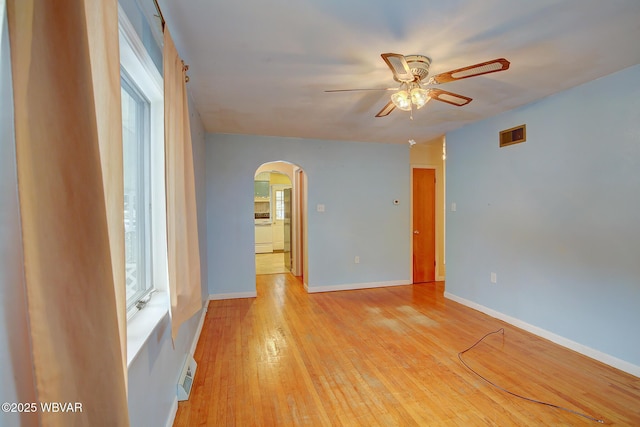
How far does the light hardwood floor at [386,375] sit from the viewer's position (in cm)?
191

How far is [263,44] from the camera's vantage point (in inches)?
77.4

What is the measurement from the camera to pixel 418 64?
6.91 ft

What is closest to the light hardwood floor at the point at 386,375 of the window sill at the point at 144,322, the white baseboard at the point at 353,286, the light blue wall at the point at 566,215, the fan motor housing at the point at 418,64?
the light blue wall at the point at 566,215

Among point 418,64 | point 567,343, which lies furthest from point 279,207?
point 567,343

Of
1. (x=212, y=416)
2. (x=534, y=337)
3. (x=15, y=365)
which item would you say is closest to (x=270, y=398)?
(x=212, y=416)

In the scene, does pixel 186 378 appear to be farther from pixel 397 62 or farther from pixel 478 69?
pixel 478 69

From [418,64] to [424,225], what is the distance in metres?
3.69

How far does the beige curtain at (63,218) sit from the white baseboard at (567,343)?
3534mm

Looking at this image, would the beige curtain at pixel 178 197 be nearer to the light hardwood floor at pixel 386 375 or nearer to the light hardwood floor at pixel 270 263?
the light hardwood floor at pixel 386 375

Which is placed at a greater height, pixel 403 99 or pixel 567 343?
pixel 403 99

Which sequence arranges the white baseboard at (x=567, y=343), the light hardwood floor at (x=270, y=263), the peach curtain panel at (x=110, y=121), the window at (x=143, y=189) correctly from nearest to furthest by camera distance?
the peach curtain panel at (x=110, y=121) → the window at (x=143, y=189) → the white baseboard at (x=567, y=343) → the light hardwood floor at (x=270, y=263)

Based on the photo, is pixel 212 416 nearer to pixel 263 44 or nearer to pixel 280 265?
pixel 263 44

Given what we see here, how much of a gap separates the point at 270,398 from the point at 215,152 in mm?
3408

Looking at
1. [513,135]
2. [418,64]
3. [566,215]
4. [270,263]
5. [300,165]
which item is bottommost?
[270,263]
